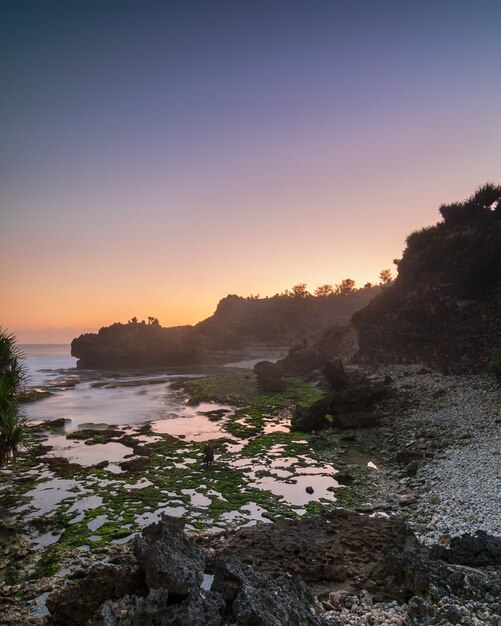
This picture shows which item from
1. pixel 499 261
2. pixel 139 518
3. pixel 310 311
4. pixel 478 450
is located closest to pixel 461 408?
pixel 478 450

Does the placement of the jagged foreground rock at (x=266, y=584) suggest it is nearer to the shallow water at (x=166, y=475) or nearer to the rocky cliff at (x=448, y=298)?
the shallow water at (x=166, y=475)

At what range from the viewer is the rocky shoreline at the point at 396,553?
732 cm

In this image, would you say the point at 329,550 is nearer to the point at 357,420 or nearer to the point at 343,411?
the point at 357,420

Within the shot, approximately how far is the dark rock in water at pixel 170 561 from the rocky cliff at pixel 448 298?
99.9ft

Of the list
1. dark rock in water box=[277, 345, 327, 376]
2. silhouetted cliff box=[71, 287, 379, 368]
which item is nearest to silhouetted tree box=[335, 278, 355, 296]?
silhouetted cliff box=[71, 287, 379, 368]

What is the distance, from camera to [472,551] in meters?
9.46

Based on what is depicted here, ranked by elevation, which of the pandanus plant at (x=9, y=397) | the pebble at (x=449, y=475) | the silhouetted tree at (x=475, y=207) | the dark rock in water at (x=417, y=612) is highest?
the silhouetted tree at (x=475, y=207)

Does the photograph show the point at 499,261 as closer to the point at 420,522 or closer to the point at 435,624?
the point at 420,522

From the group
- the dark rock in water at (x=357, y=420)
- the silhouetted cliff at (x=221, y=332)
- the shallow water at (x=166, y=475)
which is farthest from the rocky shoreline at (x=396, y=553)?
the silhouetted cliff at (x=221, y=332)

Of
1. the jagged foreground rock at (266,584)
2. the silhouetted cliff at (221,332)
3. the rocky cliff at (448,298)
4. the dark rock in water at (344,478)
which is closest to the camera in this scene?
the jagged foreground rock at (266,584)

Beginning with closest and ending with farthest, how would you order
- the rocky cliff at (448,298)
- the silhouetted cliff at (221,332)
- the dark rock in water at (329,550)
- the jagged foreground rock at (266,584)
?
the jagged foreground rock at (266,584), the dark rock in water at (329,550), the rocky cliff at (448,298), the silhouetted cliff at (221,332)

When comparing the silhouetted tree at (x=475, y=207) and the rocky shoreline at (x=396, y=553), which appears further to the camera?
the silhouetted tree at (x=475, y=207)

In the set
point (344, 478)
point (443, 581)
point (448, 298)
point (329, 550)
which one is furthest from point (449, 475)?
point (448, 298)

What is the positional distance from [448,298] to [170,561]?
37.4 m
